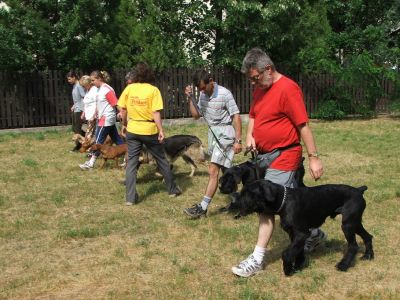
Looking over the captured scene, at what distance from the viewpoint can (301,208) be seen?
4441 mm

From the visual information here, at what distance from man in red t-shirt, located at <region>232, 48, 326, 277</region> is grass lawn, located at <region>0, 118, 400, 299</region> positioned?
51cm

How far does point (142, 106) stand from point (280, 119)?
2.95 meters

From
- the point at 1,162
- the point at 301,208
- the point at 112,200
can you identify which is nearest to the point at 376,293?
the point at 301,208

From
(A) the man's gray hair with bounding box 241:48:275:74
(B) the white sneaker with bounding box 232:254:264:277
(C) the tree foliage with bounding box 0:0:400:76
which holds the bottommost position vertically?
(B) the white sneaker with bounding box 232:254:264:277

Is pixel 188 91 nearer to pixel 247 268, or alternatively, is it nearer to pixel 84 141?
pixel 247 268

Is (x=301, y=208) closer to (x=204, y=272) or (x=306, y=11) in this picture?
(x=204, y=272)

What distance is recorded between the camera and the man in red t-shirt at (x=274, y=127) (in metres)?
4.24

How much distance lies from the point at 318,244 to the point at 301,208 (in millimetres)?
996

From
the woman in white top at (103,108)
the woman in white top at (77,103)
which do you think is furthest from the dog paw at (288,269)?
the woman in white top at (77,103)

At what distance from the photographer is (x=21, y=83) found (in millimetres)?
15367

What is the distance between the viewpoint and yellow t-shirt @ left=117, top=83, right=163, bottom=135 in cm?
687

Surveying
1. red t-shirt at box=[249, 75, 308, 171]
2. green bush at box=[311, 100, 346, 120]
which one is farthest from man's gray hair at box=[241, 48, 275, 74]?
green bush at box=[311, 100, 346, 120]

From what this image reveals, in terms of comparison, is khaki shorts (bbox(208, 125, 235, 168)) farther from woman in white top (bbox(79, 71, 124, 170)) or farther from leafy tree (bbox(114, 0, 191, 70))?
leafy tree (bbox(114, 0, 191, 70))

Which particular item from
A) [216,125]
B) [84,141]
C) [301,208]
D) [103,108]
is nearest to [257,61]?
[301,208]
